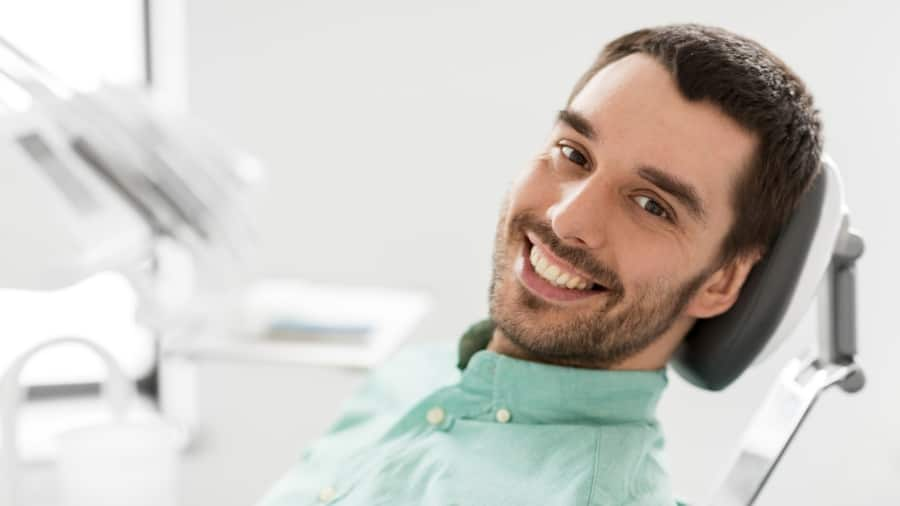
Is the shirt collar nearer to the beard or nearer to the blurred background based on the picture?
the beard

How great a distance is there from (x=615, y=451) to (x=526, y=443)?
0.10 meters

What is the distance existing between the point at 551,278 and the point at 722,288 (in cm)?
21

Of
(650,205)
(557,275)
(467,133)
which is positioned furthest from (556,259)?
(467,133)

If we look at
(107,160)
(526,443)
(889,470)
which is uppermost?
(107,160)

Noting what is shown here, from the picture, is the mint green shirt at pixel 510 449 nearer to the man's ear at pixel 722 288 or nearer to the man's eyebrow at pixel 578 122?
the man's ear at pixel 722 288

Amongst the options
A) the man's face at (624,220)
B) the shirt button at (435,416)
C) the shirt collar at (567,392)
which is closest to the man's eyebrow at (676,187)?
the man's face at (624,220)

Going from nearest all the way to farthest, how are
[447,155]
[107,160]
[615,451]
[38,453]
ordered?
[615,451] < [107,160] < [38,453] < [447,155]

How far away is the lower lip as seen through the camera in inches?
47.3

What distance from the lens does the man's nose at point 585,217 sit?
1157mm

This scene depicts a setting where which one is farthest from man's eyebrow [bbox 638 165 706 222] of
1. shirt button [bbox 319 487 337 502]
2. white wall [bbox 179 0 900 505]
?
white wall [bbox 179 0 900 505]

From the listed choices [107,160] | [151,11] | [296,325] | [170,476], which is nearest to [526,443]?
[170,476]

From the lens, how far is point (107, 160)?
131 centimetres

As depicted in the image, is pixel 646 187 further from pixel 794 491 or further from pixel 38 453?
pixel 38 453

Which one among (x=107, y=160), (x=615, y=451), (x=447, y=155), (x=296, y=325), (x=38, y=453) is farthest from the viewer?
(x=447, y=155)
